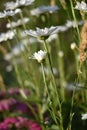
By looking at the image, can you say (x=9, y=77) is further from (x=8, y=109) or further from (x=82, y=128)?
(x=82, y=128)

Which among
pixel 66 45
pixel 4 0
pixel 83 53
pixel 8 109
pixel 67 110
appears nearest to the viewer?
pixel 83 53

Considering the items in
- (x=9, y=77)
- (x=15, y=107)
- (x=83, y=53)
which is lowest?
(x=9, y=77)

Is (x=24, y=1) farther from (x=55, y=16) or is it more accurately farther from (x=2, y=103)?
(x=55, y=16)

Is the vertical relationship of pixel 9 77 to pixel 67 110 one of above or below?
below

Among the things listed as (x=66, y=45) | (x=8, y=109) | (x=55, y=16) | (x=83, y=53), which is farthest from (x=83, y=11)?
(x=55, y=16)

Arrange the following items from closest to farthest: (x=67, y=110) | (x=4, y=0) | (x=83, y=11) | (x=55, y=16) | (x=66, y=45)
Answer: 1. (x=83, y=11)
2. (x=67, y=110)
3. (x=66, y=45)
4. (x=55, y=16)
5. (x=4, y=0)

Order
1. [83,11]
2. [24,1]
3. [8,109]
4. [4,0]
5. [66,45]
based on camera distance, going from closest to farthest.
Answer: [83,11], [24,1], [8,109], [66,45], [4,0]

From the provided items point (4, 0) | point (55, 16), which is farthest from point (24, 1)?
point (4, 0)

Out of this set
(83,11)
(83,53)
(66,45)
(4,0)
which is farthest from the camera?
(4,0)

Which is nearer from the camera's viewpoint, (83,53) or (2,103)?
(83,53)
